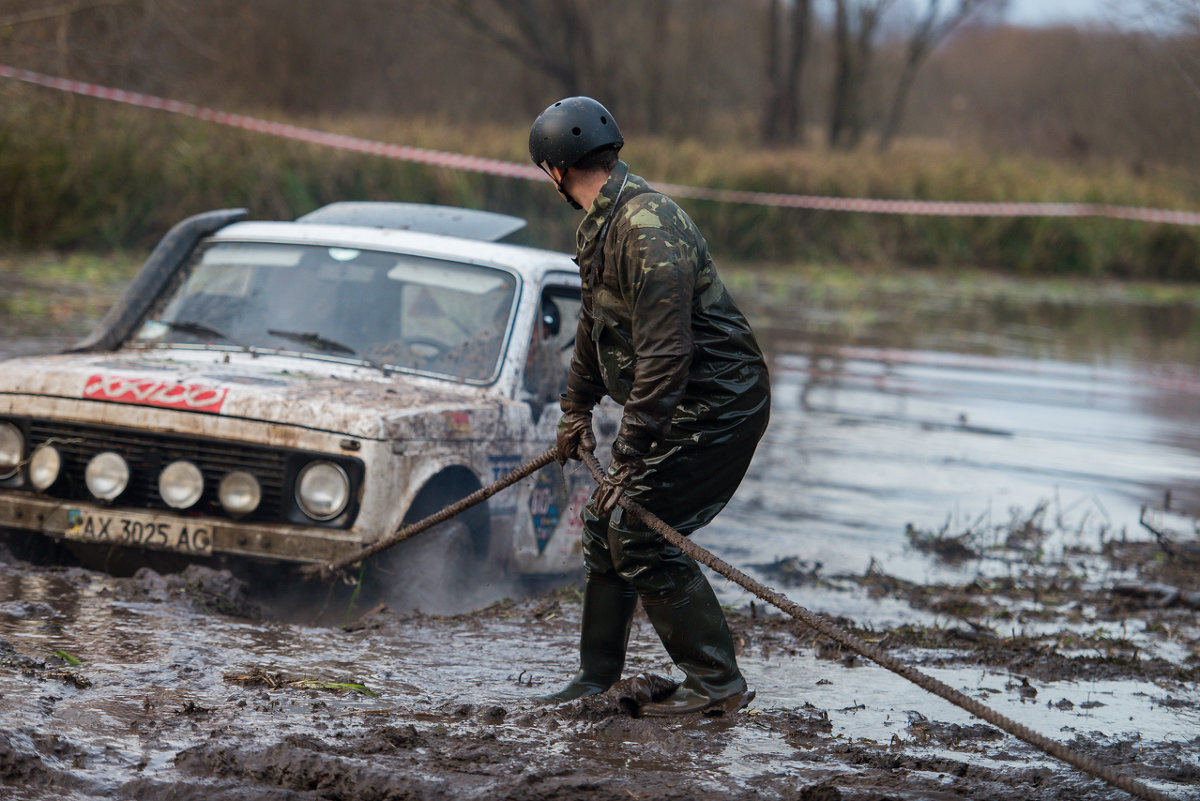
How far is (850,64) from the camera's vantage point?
35.9 meters

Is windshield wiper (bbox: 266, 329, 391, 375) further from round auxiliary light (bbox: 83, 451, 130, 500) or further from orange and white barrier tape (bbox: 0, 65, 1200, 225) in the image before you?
orange and white barrier tape (bbox: 0, 65, 1200, 225)

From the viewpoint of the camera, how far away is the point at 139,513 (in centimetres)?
502

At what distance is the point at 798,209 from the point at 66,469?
781 inches

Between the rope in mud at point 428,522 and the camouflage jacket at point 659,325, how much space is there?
491 mm

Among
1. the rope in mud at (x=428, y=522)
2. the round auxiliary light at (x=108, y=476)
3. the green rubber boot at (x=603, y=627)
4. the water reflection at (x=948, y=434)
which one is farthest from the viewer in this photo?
the water reflection at (x=948, y=434)

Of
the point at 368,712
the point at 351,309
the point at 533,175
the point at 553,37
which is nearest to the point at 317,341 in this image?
the point at 351,309

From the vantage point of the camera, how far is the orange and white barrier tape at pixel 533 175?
666 inches

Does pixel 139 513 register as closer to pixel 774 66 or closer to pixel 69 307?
pixel 69 307

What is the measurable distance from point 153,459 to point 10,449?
63cm

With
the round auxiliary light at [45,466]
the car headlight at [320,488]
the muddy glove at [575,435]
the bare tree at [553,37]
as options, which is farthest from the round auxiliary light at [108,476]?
the bare tree at [553,37]

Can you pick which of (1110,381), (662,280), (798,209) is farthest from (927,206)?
(662,280)

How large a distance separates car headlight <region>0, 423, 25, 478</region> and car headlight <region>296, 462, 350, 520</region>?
44.2 inches

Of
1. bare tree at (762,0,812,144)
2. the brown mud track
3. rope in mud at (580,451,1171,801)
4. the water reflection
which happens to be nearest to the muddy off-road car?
the brown mud track

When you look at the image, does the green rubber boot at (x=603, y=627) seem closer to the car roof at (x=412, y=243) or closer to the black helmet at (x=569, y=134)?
the black helmet at (x=569, y=134)
